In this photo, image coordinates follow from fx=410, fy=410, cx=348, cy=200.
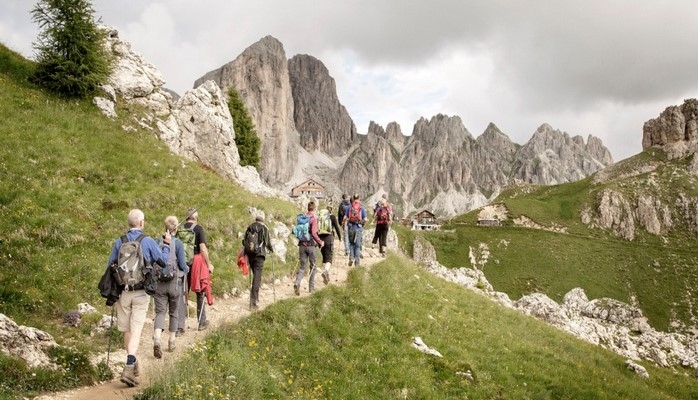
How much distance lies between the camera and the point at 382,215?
24.4 meters

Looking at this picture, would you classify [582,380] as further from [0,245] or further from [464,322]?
[0,245]

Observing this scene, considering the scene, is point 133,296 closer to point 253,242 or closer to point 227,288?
point 253,242

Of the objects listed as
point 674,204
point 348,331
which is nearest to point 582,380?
point 348,331

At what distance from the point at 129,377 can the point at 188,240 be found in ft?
16.9

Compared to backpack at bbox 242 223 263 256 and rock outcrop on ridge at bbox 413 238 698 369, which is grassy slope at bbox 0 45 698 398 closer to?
backpack at bbox 242 223 263 256

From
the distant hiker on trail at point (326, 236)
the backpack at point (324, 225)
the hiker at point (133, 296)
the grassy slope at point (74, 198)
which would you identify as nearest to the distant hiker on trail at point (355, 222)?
the distant hiker on trail at point (326, 236)

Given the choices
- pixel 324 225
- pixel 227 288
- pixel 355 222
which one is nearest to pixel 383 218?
pixel 355 222

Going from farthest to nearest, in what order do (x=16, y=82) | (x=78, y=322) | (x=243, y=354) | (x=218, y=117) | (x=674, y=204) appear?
(x=674, y=204) → (x=218, y=117) → (x=16, y=82) → (x=78, y=322) → (x=243, y=354)

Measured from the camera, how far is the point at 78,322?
41.1 feet

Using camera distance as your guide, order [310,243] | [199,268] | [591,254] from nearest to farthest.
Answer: [199,268] < [310,243] < [591,254]

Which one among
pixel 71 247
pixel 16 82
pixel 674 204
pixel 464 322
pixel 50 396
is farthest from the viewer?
pixel 674 204

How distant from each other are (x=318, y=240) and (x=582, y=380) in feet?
41.2

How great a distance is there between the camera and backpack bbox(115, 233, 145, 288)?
941 centimetres

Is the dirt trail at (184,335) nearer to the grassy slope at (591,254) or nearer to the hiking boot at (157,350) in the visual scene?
the hiking boot at (157,350)
